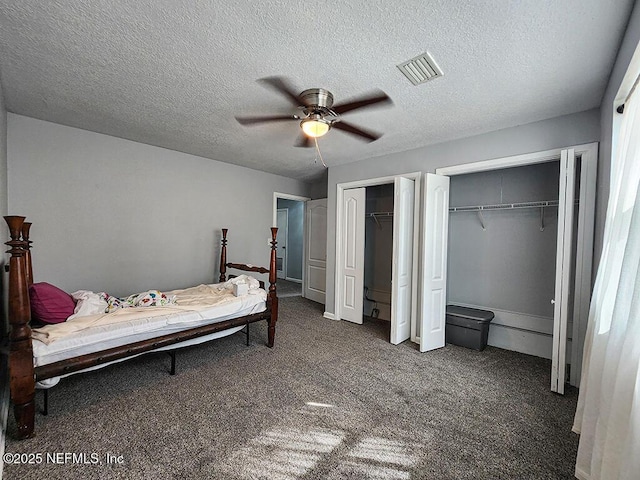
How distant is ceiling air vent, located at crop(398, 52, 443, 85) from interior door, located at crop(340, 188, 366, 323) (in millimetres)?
2275

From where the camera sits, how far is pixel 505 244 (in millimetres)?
3541

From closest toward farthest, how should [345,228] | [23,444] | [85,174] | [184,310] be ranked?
[23,444] → [184,310] → [85,174] → [345,228]

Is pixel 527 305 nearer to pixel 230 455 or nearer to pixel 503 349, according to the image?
pixel 503 349

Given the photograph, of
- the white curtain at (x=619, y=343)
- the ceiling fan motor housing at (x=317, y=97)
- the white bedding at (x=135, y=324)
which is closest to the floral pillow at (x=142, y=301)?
the white bedding at (x=135, y=324)

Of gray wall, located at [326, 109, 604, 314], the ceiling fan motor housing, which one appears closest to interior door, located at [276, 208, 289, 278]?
gray wall, located at [326, 109, 604, 314]

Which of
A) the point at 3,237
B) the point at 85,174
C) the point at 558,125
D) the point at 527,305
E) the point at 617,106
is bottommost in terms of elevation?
the point at 527,305

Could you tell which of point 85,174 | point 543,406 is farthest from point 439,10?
point 85,174

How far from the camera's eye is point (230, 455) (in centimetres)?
169

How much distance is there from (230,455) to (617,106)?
10.8 ft

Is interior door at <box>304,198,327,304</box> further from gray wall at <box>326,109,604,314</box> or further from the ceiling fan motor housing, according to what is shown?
the ceiling fan motor housing

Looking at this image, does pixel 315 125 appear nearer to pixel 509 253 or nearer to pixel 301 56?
pixel 301 56

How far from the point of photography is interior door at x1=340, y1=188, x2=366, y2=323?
170 inches

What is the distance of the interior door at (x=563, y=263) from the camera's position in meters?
2.40

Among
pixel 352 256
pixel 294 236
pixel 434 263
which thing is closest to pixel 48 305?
pixel 352 256
